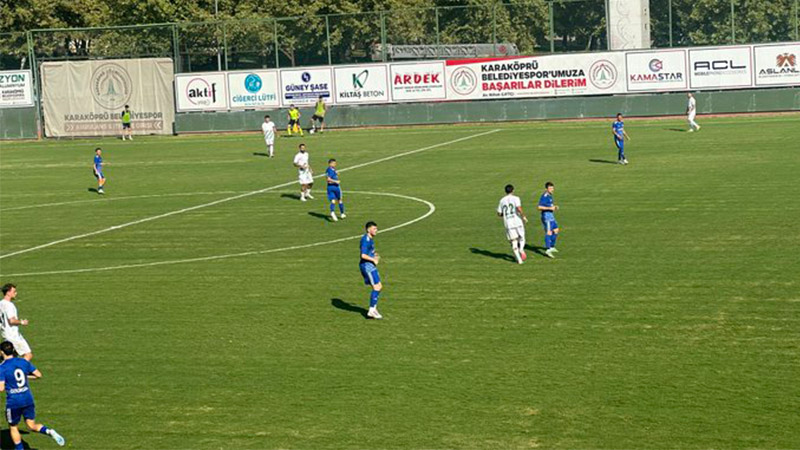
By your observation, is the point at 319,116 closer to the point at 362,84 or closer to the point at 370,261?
the point at 362,84

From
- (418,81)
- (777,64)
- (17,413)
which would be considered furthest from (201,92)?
(17,413)

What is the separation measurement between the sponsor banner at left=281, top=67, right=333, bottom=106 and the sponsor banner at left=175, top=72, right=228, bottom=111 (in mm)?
3915

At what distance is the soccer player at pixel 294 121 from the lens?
204ft

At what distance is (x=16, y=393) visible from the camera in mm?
14703

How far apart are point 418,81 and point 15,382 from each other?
5216 cm

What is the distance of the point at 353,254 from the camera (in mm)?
28484

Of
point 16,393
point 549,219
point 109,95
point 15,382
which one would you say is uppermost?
point 109,95

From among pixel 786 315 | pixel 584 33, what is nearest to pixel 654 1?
pixel 584 33

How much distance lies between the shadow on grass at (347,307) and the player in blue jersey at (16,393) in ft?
27.0

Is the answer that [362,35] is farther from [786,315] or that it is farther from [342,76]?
[786,315]

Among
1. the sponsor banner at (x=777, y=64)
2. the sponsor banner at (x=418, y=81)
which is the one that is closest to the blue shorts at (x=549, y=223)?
the sponsor banner at (x=777, y=64)

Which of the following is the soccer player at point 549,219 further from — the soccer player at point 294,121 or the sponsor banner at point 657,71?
the soccer player at point 294,121

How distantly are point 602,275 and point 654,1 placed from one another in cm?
4507

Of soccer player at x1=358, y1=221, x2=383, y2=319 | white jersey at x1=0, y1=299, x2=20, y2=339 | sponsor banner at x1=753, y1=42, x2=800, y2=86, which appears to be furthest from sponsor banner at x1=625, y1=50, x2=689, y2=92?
white jersey at x1=0, y1=299, x2=20, y2=339
